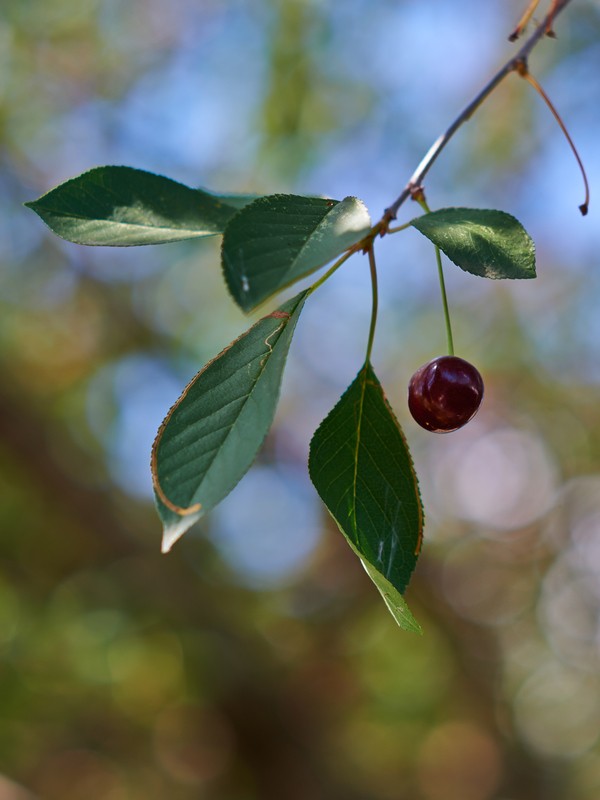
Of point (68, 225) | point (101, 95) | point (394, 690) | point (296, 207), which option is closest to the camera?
point (296, 207)

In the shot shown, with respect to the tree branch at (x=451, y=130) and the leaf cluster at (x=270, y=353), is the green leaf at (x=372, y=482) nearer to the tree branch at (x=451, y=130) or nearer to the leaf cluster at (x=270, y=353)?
the leaf cluster at (x=270, y=353)

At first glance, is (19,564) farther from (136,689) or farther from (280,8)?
(280,8)

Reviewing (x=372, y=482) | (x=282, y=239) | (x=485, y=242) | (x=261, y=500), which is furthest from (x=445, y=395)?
(x=261, y=500)

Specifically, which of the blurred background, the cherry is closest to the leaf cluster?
the cherry

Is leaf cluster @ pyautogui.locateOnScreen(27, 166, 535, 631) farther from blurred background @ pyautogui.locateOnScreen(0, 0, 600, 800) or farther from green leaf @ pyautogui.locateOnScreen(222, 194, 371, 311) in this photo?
blurred background @ pyautogui.locateOnScreen(0, 0, 600, 800)

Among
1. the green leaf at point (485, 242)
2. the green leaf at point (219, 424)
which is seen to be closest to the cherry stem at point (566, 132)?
the green leaf at point (485, 242)

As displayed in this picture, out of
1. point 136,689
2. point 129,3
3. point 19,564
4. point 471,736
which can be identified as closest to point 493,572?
point 471,736

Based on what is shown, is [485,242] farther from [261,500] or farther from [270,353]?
[261,500]
